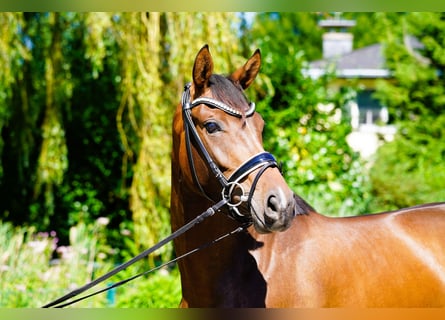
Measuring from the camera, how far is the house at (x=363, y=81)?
17875 millimetres

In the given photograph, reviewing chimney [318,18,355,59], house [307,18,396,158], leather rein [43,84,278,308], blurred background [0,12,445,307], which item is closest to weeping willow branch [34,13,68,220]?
blurred background [0,12,445,307]

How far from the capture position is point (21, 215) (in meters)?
7.14

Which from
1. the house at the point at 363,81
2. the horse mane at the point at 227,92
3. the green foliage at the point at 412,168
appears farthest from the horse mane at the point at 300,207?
the house at the point at 363,81

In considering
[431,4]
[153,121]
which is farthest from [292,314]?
[153,121]

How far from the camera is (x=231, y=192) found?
6.72 ft

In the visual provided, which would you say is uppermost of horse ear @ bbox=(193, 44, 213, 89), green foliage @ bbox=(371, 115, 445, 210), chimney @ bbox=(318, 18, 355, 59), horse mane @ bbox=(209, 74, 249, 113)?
horse ear @ bbox=(193, 44, 213, 89)

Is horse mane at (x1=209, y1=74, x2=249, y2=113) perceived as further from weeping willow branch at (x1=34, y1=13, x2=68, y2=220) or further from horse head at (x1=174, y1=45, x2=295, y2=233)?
weeping willow branch at (x1=34, y1=13, x2=68, y2=220)

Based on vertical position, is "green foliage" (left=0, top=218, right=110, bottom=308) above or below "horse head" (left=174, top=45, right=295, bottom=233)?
below

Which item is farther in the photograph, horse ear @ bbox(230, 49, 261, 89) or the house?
the house

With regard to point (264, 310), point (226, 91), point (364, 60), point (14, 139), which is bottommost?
point (364, 60)

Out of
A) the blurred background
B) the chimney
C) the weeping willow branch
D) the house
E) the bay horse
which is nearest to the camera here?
the bay horse

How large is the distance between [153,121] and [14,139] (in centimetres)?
190

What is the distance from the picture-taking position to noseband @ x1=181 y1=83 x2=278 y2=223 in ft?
6.57

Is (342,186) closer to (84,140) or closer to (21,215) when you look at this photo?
(84,140)
